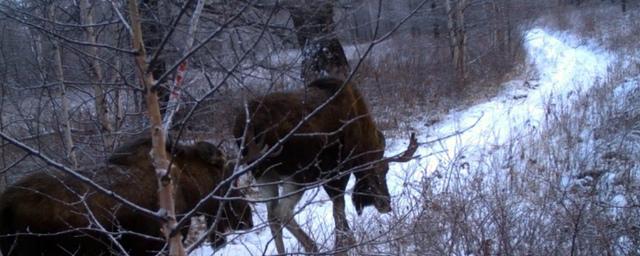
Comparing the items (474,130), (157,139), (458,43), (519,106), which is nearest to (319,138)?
(157,139)

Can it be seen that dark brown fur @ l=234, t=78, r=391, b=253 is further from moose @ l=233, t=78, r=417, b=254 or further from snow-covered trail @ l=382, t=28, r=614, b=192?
snow-covered trail @ l=382, t=28, r=614, b=192

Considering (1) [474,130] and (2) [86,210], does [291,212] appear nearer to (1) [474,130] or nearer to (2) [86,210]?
(2) [86,210]

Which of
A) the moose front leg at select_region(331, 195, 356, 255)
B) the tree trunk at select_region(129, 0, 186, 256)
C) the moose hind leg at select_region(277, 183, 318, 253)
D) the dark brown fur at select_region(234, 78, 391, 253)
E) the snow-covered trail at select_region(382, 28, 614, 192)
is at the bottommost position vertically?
the snow-covered trail at select_region(382, 28, 614, 192)

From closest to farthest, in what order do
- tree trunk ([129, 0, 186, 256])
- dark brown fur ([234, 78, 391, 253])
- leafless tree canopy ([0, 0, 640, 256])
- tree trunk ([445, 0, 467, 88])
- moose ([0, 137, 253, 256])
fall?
tree trunk ([129, 0, 186, 256]) < leafless tree canopy ([0, 0, 640, 256]) < moose ([0, 137, 253, 256]) < dark brown fur ([234, 78, 391, 253]) < tree trunk ([445, 0, 467, 88])

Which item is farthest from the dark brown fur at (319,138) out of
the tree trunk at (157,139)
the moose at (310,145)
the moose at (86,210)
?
the tree trunk at (157,139)

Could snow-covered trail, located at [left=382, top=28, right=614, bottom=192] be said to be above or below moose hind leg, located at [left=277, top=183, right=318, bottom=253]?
below

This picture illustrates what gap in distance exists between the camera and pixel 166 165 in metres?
1.97

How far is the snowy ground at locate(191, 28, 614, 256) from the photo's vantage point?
17.4 ft

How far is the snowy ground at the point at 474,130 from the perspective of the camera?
531 cm

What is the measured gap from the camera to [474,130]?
10.3 meters

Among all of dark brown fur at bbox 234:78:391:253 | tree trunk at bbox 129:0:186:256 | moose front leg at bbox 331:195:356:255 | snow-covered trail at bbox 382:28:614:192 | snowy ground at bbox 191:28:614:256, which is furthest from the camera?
snow-covered trail at bbox 382:28:614:192

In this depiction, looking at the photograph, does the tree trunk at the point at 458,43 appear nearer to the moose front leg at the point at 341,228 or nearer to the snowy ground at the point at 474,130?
the snowy ground at the point at 474,130

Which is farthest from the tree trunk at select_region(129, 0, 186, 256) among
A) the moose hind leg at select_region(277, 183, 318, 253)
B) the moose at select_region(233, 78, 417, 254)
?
the moose hind leg at select_region(277, 183, 318, 253)

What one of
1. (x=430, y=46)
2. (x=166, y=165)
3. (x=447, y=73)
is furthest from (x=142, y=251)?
(x=430, y=46)
